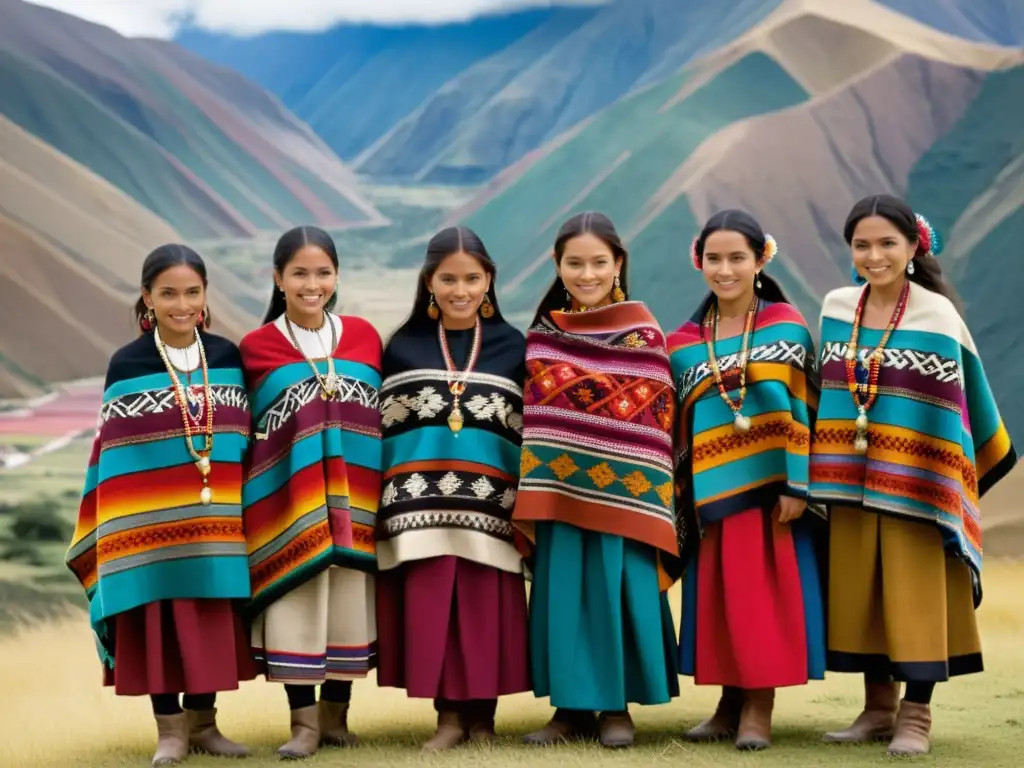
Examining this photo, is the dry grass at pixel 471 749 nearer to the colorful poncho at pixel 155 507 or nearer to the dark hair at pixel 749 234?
the colorful poncho at pixel 155 507

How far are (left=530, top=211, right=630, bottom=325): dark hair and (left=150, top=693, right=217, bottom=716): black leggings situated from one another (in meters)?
Result: 1.46

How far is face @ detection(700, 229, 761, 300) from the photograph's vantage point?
399 centimetres

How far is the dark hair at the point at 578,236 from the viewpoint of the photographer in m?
4.02

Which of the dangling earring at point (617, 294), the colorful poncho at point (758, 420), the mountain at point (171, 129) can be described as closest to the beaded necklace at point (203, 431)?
the dangling earring at point (617, 294)

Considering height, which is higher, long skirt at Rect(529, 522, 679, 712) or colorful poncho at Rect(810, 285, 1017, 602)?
colorful poncho at Rect(810, 285, 1017, 602)

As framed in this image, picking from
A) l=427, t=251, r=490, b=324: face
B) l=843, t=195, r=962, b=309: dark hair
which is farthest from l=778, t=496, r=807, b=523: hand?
l=427, t=251, r=490, b=324: face

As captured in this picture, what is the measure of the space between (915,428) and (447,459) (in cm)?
132

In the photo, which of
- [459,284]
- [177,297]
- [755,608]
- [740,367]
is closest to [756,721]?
[755,608]

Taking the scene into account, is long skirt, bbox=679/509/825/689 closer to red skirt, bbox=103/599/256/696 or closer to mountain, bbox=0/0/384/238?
→ red skirt, bbox=103/599/256/696

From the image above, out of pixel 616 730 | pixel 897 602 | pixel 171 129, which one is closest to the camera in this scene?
pixel 897 602

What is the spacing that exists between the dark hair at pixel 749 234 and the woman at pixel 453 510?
657mm

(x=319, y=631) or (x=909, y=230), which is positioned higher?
(x=909, y=230)

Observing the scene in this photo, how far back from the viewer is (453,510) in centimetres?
399

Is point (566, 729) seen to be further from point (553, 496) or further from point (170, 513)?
point (170, 513)
